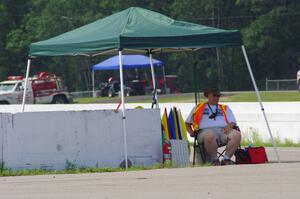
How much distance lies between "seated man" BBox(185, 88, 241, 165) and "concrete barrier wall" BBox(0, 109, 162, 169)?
2.34 feet

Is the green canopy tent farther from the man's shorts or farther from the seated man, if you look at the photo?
the man's shorts

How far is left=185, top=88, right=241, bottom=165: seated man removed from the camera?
14.5 metres

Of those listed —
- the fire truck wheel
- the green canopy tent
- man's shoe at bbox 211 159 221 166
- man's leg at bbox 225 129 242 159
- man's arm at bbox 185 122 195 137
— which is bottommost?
man's shoe at bbox 211 159 221 166

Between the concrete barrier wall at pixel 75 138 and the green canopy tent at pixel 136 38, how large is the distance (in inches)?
11.5

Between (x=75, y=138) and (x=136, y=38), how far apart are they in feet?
6.58

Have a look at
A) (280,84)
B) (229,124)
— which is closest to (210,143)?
(229,124)

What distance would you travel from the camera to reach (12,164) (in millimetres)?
14539

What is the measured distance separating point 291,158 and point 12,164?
5.41 metres

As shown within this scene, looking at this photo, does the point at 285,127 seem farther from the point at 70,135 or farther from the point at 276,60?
the point at 276,60

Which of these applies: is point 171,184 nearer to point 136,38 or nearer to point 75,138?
point 75,138

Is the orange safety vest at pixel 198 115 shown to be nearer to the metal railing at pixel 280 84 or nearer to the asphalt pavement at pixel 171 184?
the asphalt pavement at pixel 171 184

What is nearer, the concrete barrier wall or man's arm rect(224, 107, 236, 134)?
the concrete barrier wall

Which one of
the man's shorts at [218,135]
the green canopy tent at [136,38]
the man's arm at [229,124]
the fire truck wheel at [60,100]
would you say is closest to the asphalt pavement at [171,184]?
the man's shorts at [218,135]

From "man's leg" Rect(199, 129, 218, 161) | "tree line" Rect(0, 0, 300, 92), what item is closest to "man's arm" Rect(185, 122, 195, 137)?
"man's leg" Rect(199, 129, 218, 161)
